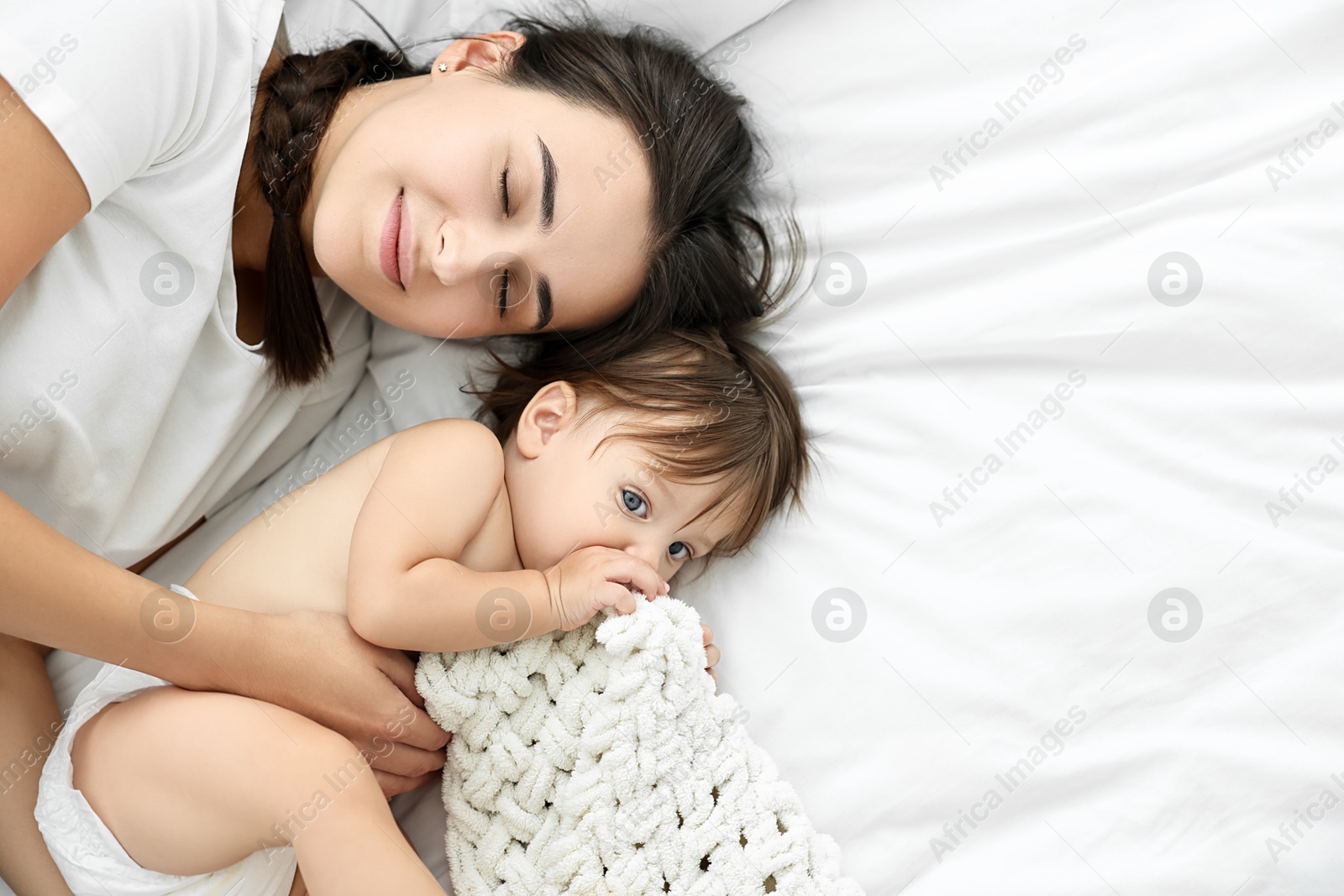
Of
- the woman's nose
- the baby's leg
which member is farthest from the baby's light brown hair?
the baby's leg

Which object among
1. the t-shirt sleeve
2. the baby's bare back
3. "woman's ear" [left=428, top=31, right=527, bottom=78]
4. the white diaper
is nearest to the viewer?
the t-shirt sleeve

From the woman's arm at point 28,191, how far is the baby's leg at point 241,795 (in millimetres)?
545

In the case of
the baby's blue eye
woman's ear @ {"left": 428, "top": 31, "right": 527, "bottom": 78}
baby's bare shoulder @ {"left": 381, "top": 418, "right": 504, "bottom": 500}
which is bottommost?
the baby's blue eye

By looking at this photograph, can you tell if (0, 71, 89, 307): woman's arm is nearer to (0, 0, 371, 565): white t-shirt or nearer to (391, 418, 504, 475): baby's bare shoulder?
(0, 0, 371, 565): white t-shirt

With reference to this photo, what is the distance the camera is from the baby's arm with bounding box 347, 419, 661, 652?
1139 mm

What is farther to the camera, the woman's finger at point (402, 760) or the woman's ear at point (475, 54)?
the woman's ear at point (475, 54)

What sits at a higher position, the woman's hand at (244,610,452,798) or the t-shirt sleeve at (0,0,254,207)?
the t-shirt sleeve at (0,0,254,207)

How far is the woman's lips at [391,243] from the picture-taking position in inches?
47.6

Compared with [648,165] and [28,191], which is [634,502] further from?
[28,191]

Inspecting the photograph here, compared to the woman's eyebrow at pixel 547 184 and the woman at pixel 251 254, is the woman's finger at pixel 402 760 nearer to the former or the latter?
the woman at pixel 251 254

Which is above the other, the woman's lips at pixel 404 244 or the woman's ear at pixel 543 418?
the woman's lips at pixel 404 244

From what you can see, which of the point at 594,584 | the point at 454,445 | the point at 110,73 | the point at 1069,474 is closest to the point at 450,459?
the point at 454,445

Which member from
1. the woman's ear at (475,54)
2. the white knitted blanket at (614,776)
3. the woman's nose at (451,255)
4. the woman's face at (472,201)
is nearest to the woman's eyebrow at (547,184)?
the woman's face at (472,201)

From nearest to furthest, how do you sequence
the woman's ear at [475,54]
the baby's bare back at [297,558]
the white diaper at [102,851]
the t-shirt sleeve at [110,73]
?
the t-shirt sleeve at [110,73] < the white diaper at [102,851] < the baby's bare back at [297,558] < the woman's ear at [475,54]
